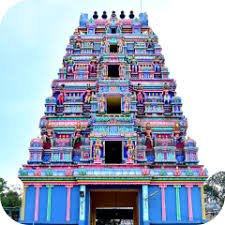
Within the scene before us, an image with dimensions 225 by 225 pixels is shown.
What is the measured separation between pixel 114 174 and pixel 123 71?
29.2 ft

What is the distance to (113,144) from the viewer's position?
70.2ft

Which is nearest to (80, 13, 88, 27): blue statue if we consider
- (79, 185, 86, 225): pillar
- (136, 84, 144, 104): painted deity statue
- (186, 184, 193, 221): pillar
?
(136, 84, 144, 104): painted deity statue

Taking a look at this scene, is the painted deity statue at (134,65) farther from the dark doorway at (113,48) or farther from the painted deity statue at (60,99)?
the painted deity statue at (60,99)

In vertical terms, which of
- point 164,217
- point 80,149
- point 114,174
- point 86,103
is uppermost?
point 86,103

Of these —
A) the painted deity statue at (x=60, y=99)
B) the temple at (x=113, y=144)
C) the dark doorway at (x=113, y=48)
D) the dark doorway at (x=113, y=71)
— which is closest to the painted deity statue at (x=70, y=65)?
the temple at (x=113, y=144)

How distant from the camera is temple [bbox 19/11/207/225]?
17.9m

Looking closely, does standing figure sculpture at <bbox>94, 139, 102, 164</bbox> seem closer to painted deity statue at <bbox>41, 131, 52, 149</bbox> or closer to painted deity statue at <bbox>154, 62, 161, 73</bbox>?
painted deity statue at <bbox>41, 131, 52, 149</bbox>

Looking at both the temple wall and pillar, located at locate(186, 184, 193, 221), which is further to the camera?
pillar, located at locate(186, 184, 193, 221)

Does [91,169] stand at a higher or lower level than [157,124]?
lower

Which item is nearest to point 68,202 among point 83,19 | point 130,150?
point 130,150

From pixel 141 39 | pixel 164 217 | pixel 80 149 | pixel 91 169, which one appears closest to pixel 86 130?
pixel 80 149

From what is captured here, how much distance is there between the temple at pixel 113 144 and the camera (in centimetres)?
1786

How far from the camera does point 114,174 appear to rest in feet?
58.6

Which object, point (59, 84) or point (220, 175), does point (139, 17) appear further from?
point (220, 175)
